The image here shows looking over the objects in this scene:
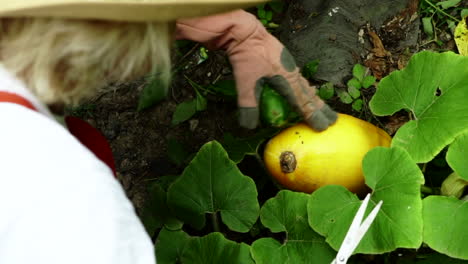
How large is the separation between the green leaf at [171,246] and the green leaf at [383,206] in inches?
17.6

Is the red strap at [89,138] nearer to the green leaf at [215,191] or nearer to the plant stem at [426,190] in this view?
the green leaf at [215,191]

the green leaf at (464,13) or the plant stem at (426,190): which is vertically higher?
the green leaf at (464,13)

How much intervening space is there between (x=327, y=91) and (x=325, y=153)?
1.49 feet

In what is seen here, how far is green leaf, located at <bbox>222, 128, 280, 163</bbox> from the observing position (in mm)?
2047

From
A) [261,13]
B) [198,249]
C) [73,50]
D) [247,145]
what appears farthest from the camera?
[261,13]

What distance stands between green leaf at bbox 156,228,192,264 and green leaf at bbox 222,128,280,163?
30 cm

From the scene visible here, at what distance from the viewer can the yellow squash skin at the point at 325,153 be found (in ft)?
6.31

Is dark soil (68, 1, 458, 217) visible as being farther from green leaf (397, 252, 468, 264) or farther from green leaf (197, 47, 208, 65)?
green leaf (397, 252, 468, 264)

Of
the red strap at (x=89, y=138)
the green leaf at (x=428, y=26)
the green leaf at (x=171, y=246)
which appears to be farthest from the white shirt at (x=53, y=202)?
the green leaf at (x=428, y=26)

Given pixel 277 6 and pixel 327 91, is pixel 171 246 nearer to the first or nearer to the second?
pixel 327 91

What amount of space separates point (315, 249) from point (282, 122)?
0.38m

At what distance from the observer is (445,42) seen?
2467 mm

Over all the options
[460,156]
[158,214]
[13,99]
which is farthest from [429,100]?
[13,99]

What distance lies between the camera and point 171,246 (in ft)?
6.71
